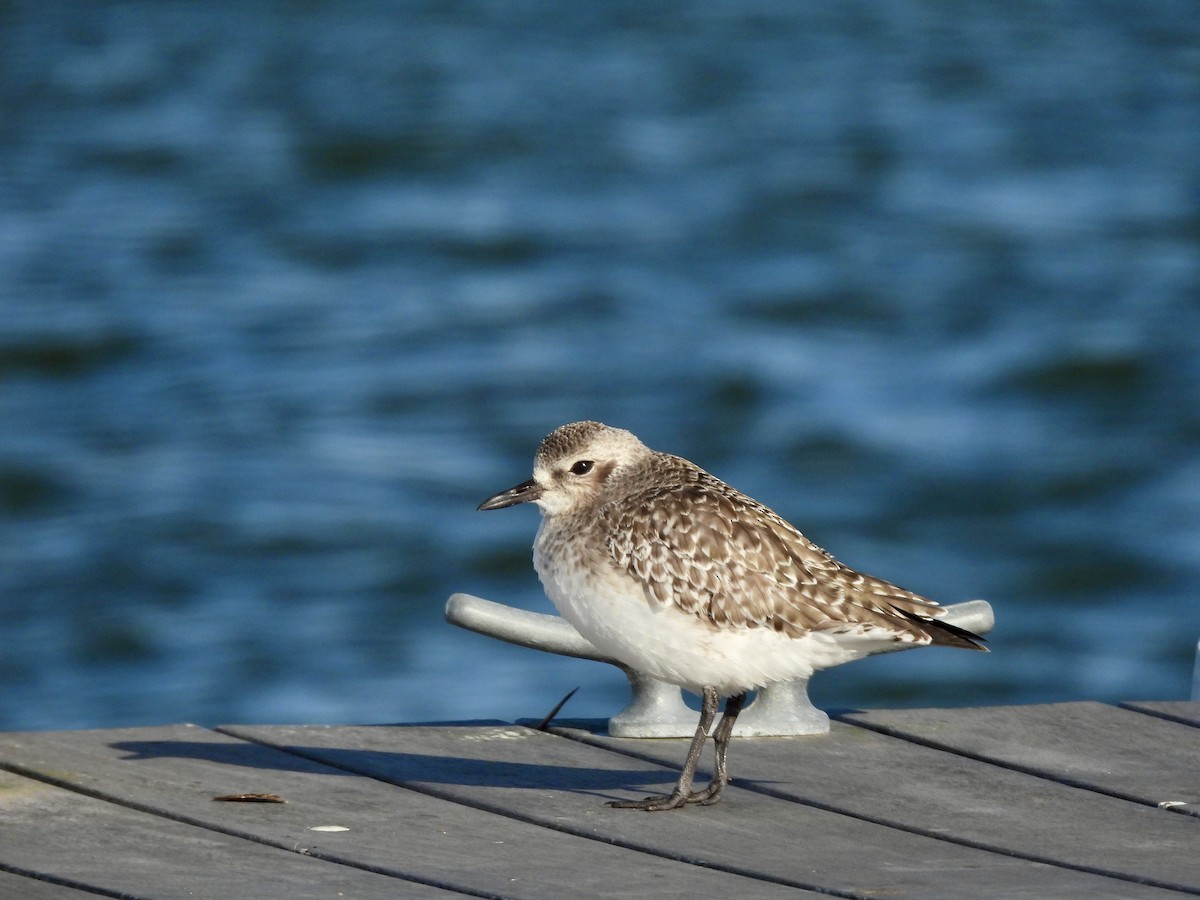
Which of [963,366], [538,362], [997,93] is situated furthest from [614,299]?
[997,93]

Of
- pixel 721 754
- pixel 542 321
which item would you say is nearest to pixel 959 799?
pixel 721 754

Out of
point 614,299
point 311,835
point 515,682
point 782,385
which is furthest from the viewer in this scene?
point 614,299

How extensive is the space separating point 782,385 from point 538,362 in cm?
210

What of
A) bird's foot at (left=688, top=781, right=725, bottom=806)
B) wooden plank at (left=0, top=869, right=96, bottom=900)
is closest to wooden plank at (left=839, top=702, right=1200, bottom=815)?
bird's foot at (left=688, top=781, right=725, bottom=806)

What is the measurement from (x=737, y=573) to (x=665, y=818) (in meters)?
0.70

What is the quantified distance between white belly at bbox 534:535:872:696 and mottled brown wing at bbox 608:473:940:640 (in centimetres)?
3

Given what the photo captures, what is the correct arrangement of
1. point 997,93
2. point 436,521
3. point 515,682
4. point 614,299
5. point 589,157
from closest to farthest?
point 515,682
point 436,521
point 614,299
point 589,157
point 997,93

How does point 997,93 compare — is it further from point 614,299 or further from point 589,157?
point 614,299

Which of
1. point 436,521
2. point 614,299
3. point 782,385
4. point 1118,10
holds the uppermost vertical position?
point 1118,10

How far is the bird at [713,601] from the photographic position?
513 cm

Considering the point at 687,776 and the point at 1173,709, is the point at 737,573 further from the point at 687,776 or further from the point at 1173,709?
the point at 1173,709

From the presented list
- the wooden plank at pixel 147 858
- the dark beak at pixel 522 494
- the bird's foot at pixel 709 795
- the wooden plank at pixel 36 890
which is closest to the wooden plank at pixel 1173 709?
the bird's foot at pixel 709 795

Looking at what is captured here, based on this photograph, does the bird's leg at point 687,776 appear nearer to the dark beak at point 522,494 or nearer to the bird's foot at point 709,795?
the bird's foot at point 709,795

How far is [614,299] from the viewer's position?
738 inches
